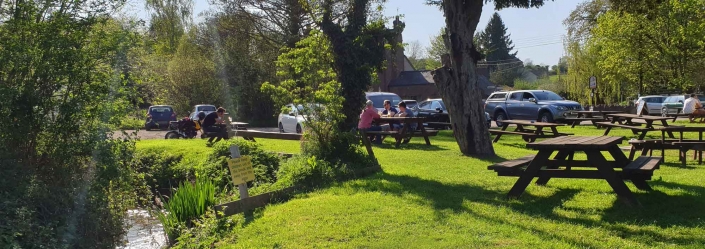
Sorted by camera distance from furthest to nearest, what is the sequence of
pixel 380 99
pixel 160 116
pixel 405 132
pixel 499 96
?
pixel 160 116, pixel 499 96, pixel 380 99, pixel 405 132

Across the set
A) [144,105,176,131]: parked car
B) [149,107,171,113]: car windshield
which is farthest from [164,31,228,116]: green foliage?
[144,105,176,131]: parked car

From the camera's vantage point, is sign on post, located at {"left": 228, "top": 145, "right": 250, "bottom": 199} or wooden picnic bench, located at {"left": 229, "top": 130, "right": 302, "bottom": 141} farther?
wooden picnic bench, located at {"left": 229, "top": 130, "right": 302, "bottom": 141}

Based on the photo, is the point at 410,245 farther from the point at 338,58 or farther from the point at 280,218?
the point at 338,58

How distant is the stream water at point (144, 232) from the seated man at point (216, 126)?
692cm

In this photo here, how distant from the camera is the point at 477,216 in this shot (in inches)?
283

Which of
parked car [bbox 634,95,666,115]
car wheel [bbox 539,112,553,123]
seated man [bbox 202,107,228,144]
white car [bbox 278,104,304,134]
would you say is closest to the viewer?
seated man [bbox 202,107,228,144]

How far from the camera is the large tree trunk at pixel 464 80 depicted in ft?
42.7

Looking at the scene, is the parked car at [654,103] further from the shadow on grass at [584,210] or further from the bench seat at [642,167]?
the bench seat at [642,167]

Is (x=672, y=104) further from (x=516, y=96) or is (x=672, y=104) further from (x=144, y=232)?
(x=144, y=232)

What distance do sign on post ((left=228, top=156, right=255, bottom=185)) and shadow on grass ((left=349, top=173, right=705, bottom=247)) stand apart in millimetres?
1779

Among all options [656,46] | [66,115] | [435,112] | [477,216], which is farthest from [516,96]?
[66,115]

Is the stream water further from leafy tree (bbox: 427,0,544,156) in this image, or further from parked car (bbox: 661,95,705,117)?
parked car (bbox: 661,95,705,117)

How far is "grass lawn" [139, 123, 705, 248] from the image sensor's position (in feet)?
20.2

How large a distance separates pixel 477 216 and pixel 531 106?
2177 cm
